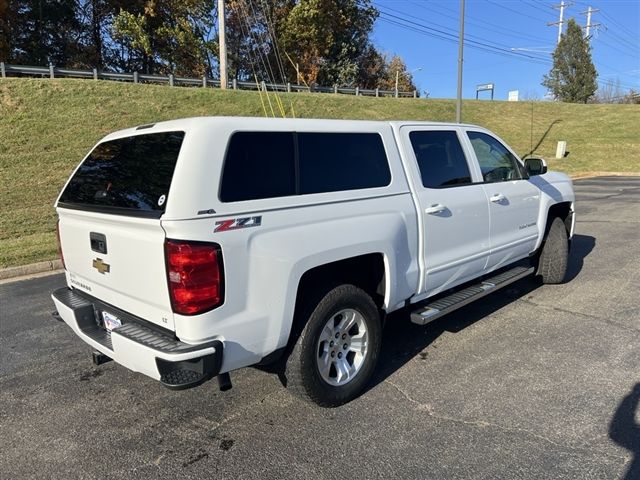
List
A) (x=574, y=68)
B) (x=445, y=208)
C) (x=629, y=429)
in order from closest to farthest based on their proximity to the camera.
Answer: (x=629, y=429)
(x=445, y=208)
(x=574, y=68)

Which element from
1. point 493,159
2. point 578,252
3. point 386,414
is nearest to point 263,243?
point 386,414

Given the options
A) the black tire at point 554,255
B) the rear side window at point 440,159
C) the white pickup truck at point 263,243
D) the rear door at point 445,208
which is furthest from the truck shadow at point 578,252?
the white pickup truck at point 263,243

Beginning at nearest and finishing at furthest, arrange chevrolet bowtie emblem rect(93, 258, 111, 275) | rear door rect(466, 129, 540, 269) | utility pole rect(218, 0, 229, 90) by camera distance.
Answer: chevrolet bowtie emblem rect(93, 258, 111, 275)
rear door rect(466, 129, 540, 269)
utility pole rect(218, 0, 229, 90)

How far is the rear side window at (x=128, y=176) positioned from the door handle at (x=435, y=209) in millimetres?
1957

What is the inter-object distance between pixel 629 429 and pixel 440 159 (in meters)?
2.38

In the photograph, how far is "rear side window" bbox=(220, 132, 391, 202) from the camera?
278cm

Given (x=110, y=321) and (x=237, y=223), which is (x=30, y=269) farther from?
(x=237, y=223)

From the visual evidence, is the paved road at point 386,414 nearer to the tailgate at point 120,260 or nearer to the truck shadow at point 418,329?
the truck shadow at point 418,329

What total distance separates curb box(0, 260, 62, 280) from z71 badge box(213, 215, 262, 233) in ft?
18.6

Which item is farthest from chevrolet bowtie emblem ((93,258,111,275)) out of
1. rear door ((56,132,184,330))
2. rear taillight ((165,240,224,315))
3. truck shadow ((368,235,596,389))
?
truck shadow ((368,235,596,389))

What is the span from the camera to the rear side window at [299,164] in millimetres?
2783

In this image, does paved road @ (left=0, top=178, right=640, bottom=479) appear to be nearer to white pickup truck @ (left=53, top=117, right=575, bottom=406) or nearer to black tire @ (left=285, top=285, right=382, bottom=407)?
black tire @ (left=285, top=285, right=382, bottom=407)

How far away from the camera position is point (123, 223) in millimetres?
2816

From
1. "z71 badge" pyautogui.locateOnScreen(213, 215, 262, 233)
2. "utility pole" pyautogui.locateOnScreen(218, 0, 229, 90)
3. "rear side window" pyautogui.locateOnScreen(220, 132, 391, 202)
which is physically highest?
"utility pole" pyautogui.locateOnScreen(218, 0, 229, 90)
